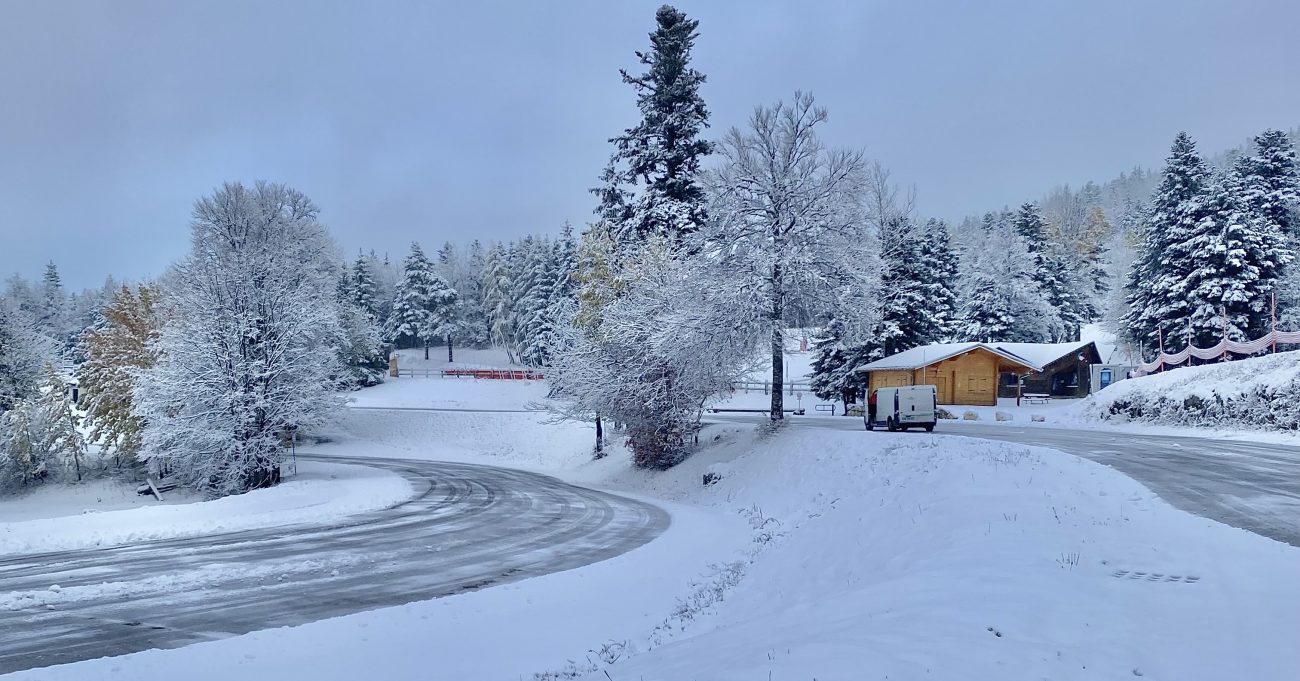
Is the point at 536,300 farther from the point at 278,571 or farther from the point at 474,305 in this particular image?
the point at 278,571

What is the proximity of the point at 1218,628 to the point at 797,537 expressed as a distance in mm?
10369

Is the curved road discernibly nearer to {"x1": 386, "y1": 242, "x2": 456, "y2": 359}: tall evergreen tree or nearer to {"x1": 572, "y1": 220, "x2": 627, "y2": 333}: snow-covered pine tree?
{"x1": 572, "y1": 220, "x2": 627, "y2": 333}: snow-covered pine tree

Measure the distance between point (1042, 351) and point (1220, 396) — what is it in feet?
91.5

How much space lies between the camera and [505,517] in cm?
2128

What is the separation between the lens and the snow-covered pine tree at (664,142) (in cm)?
3744

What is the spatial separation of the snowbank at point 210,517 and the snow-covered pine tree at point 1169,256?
45477 millimetres

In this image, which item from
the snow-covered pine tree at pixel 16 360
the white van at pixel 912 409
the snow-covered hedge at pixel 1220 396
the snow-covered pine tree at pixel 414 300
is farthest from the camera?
the snow-covered pine tree at pixel 414 300

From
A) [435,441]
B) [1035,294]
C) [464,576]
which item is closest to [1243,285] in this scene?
[1035,294]

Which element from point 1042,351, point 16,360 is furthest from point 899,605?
point 1042,351

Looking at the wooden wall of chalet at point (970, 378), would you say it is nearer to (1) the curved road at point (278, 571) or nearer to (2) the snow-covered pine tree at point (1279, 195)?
(2) the snow-covered pine tree at point (1279, 195)

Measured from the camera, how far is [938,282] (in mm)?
53781

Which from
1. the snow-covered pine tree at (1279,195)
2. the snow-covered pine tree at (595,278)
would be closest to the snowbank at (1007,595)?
the snow-covered pine tree at (595,278)

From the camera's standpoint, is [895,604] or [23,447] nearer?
[895,604]

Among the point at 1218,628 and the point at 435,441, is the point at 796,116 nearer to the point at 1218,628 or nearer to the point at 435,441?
the point at 1218,628
